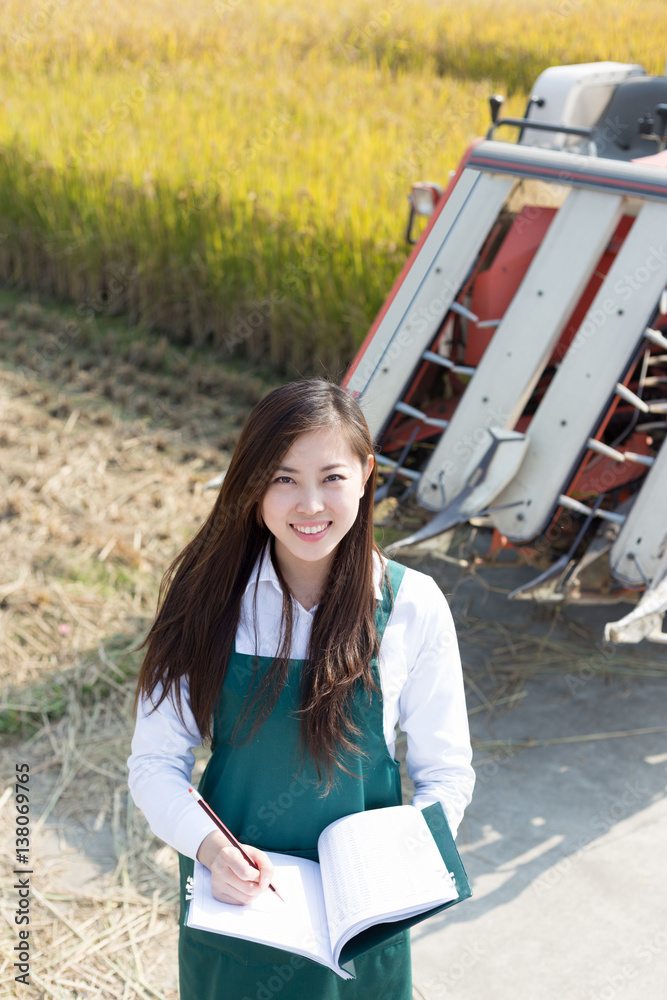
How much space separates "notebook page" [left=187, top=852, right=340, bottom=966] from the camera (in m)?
1.25

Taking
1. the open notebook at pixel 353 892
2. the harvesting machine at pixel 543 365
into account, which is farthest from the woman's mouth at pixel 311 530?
the harvesting machine at pixel 543 365

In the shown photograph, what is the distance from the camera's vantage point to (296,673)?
4.68ft

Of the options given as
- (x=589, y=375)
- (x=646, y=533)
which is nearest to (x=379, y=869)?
(x=646, y=533)

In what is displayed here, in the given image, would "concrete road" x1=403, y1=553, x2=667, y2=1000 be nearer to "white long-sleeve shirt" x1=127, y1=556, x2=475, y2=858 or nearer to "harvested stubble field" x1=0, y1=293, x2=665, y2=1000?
"harvested stubble field" x1=0, y1=293, x2=665, y2=1000

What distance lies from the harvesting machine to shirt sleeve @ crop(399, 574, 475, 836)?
A: 1083 millimetres

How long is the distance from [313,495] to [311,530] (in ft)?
0.18

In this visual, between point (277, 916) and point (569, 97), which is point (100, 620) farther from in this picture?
point (569, 97)

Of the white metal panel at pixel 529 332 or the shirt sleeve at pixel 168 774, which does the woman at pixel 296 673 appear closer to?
the shirt sleeve at pixel 168 774

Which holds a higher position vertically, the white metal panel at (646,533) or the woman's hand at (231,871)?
the woman's hand at (231,871)

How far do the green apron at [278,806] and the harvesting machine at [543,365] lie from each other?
116 cm

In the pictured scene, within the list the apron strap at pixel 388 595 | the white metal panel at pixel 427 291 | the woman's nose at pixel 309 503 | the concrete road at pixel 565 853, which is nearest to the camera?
the woman's nose at pixel 309 503

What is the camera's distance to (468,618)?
Result: 3635 mm

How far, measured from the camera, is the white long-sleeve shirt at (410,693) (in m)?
1.43

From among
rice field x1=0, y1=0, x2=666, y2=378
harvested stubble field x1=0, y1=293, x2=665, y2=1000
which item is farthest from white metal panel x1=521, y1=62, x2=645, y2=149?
harvested stubble field x1=0, y1=293, x2=665, y2=1000
